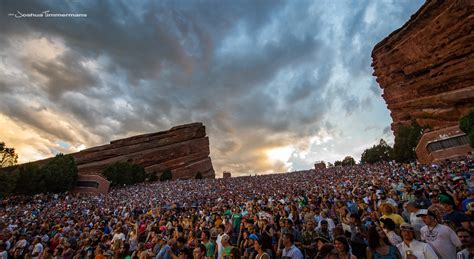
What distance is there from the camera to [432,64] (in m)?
49.8

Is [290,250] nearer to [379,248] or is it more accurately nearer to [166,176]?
[379,248]

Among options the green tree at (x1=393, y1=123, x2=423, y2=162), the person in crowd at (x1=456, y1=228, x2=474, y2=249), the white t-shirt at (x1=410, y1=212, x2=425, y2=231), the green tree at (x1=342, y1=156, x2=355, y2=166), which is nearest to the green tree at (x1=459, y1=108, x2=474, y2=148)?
the green tree at (x1=393, y1=123, x2=423, y2=162)

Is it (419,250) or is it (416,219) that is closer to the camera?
(419,250)

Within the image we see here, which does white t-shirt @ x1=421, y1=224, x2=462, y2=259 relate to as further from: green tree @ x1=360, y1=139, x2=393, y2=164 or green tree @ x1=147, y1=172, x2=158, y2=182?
green tree @ x1=360, y1=139, x2=393, y2=164

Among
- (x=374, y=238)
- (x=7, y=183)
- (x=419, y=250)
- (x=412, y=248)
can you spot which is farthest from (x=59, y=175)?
(x=419, y=250)

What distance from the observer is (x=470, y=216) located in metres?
4.69

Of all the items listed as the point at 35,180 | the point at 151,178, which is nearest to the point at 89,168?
the point at 151,178

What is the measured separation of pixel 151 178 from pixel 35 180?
2480 cm

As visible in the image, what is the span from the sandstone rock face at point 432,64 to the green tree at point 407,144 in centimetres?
396

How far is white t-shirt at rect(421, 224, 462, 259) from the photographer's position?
3785 mm

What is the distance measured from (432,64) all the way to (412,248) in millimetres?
61855

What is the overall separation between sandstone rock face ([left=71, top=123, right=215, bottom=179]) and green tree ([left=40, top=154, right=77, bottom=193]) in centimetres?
1758

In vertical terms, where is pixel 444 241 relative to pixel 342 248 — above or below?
below

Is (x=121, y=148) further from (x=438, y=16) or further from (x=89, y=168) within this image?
(x=438, y=16)
